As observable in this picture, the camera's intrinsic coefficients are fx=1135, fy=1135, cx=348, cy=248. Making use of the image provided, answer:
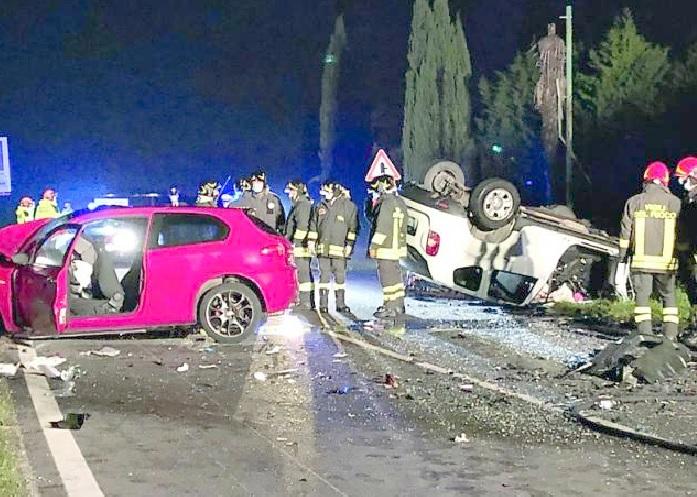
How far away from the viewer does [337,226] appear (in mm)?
15117

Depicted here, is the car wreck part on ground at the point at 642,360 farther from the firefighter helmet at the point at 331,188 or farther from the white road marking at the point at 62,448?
the firefighter helmet at the point at 331,188

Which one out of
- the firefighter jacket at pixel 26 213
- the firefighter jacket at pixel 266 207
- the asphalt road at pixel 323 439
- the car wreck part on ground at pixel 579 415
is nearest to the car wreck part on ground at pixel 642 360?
the car wreck part on ground at pixel 579 415

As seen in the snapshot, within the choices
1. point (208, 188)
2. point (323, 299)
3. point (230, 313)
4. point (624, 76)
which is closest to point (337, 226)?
point (323, 299)

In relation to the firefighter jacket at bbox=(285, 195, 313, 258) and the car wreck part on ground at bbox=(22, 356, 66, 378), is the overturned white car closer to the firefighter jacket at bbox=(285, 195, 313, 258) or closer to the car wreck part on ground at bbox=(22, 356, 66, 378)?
the firefighter jacket at bbox=(285, 195, 313, 258)

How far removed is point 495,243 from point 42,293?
5.81 m

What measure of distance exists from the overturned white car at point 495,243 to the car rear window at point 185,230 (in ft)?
10.5

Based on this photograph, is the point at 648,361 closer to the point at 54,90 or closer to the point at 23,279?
the point at 23,279

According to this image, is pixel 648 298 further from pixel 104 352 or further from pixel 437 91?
pixel 437 91

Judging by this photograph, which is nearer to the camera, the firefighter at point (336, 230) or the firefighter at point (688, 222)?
the firefighter at point (688, 222)

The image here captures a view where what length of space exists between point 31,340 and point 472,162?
27.6m

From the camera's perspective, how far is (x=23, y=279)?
11523 millimetres

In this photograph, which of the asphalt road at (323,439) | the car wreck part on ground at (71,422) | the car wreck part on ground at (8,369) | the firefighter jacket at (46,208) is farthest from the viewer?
the firefighter jacket at (46,208)

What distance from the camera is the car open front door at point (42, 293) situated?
11.3 m

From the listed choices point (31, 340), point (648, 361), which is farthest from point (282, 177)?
point (648, 361)
